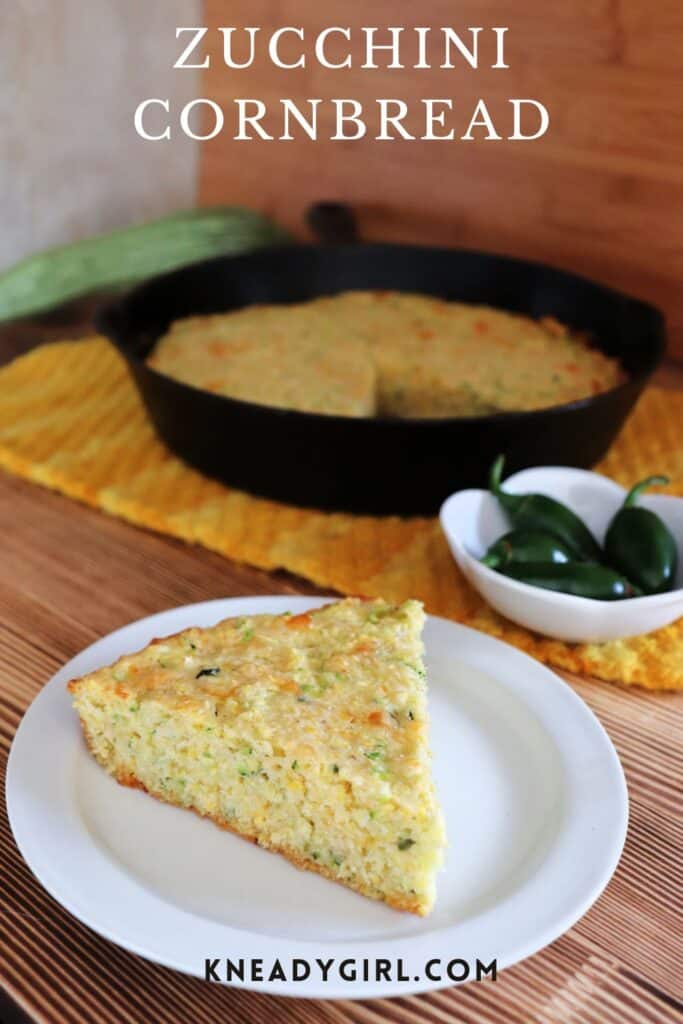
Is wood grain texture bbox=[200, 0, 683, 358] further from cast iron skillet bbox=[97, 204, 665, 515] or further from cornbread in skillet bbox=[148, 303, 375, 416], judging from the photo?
cornbread in skillet bbox=[148, 303, 375, 416]

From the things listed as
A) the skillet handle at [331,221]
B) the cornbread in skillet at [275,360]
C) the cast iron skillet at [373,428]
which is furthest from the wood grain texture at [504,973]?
the skillet handle at [331,221]

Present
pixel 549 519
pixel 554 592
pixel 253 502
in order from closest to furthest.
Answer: pixel 554 592 → pixel 549 519 → pixel 253 502

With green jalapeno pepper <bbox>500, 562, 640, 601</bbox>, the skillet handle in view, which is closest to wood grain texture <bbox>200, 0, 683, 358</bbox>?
the skillet handle

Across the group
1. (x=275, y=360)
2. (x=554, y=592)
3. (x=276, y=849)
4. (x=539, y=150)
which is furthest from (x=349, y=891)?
(x=539, y=150)

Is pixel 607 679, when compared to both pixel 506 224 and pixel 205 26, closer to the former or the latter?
pixel 506 224

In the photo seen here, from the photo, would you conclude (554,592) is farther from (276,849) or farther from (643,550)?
(276,849)

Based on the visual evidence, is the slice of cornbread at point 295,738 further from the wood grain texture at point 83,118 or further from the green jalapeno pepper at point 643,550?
the wood grain texture at point 83,118

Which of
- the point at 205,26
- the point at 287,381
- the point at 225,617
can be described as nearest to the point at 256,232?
the point at 205,26
